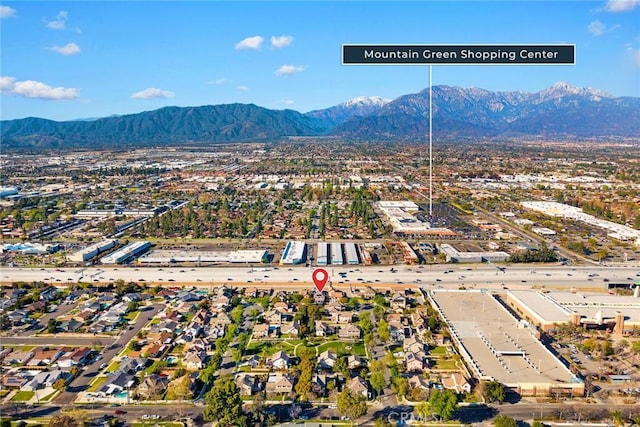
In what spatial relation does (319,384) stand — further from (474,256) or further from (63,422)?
(474,256)

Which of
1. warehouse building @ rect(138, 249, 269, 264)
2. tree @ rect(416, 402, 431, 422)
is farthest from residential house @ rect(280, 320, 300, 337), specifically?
warehouse building @ rect(138, 249, 269, 264)

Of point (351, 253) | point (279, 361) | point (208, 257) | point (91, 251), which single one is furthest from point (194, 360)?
point (91, 251)

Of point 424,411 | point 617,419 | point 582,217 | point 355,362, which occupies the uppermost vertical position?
point 582,217

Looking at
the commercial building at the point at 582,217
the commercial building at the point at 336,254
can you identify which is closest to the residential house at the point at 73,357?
the commercial building at the point at 336,254

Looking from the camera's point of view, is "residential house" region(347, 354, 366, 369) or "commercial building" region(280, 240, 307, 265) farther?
"commercial building" region(280, 240, 307, 265)

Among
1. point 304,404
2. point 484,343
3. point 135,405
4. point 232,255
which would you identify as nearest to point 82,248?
point 232,255

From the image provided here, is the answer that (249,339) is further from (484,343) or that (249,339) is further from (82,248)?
(82,248)

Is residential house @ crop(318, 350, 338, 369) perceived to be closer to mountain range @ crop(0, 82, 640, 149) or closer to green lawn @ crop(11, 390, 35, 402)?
green lawn @ crop(11, 390, 35, 402)

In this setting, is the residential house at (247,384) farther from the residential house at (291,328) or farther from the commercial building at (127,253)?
the commercial building at (127,253)
